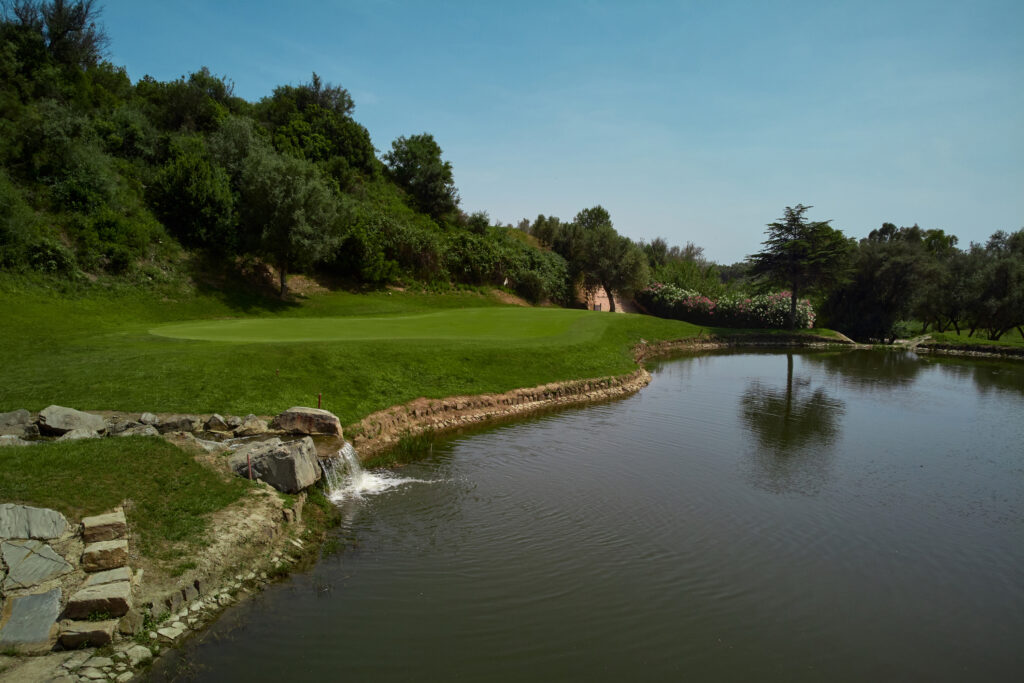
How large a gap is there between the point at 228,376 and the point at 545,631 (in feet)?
36.9

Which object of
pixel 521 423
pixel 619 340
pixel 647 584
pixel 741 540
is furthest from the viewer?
pixel 619 340

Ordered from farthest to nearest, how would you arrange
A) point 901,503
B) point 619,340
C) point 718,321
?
point 718,321 < point 619,340 < point 901,503

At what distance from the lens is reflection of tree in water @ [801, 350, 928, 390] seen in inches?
1134

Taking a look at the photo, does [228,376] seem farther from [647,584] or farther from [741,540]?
[741,540]

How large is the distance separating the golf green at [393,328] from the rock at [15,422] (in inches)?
295

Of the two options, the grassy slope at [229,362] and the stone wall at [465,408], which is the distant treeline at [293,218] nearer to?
the grassy slope at [229,362]

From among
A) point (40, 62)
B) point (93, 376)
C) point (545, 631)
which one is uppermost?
point (40, 62)

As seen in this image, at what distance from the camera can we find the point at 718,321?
5103 cm

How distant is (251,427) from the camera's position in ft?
42.0

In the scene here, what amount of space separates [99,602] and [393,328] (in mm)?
19466

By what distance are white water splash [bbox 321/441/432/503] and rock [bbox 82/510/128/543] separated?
403cm

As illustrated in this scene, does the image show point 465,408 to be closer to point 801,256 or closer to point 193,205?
point 193,205

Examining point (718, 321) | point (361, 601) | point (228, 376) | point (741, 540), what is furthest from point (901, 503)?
point (718, 321)

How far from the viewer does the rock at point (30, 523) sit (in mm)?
7137
